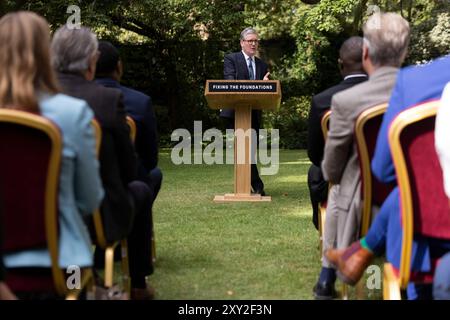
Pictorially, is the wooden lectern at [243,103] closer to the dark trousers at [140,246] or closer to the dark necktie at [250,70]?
the dark necktie at [250,70]

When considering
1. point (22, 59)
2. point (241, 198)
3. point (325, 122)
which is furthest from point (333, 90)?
point (241, 198)

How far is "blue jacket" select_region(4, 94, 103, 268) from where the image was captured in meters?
3.15

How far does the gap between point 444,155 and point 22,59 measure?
1622mm

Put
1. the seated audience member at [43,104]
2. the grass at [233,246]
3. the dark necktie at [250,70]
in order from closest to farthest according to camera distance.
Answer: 1. the seated audience member at [43,104]
2. the grass at [233,246]
3. the dark necktie at [250,70]

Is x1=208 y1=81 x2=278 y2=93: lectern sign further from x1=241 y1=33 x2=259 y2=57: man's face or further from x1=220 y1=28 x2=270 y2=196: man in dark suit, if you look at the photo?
x1=241 y1=33 x2=259 y2=57: man's face

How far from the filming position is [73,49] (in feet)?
13.5

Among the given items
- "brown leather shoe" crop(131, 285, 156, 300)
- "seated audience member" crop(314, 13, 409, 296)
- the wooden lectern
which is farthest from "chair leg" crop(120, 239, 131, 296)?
the wooden lectern

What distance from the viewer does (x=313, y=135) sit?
498 centimetres

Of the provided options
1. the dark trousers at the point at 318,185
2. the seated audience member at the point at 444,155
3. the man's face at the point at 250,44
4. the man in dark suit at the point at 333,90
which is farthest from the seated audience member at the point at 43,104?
the man's face at the point at 250,44

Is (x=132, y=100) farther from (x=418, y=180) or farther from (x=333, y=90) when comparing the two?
(x=418, y=180)

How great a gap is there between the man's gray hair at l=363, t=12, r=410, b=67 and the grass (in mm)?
1621

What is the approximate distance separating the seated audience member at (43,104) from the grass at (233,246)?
6.09 feet

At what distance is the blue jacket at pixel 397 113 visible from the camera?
3303 mm

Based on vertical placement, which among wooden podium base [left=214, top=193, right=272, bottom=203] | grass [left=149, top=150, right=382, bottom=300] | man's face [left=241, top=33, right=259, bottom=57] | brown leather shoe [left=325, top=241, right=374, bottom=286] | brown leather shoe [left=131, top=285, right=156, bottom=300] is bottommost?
wooden podium base [left=214, top=193, right=272, bottom=203]
